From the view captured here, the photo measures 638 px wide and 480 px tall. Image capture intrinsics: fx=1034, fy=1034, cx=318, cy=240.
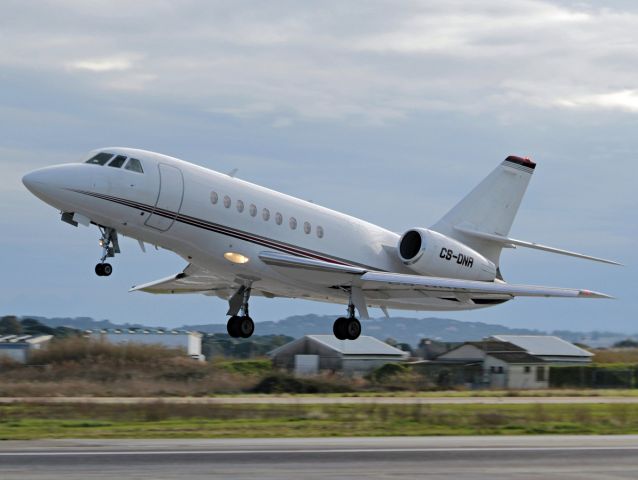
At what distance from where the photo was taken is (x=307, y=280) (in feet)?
90.1

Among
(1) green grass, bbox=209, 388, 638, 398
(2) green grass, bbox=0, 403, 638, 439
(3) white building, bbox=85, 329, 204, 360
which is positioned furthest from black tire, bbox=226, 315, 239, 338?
(3) white building, bbox=85, 329, 204, 360

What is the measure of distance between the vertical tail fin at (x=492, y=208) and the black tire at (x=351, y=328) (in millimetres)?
4913

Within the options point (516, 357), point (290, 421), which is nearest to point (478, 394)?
point (516, 357)

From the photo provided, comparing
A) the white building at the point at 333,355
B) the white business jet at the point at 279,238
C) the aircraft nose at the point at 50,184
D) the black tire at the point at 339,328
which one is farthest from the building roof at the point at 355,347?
the aircraft nose at the point at 50,184

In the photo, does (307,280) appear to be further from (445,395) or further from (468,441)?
(445,395)

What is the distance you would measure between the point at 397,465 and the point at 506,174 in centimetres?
1888

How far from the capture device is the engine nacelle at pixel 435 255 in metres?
29.2

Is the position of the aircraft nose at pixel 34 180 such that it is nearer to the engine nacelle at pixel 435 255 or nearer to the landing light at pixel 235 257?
the landing light at pixel 235 257

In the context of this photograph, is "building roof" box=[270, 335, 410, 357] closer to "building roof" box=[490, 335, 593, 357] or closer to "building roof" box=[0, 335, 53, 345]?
"building roof" box=[490, 335, 593, 357]

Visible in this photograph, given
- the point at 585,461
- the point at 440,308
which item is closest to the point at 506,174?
the point at 440,308

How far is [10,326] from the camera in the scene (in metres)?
70.1

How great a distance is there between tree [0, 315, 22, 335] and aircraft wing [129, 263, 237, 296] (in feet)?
118

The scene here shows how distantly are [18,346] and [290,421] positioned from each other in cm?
2763

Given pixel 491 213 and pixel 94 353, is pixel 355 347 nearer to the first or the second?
pixel 94 353
